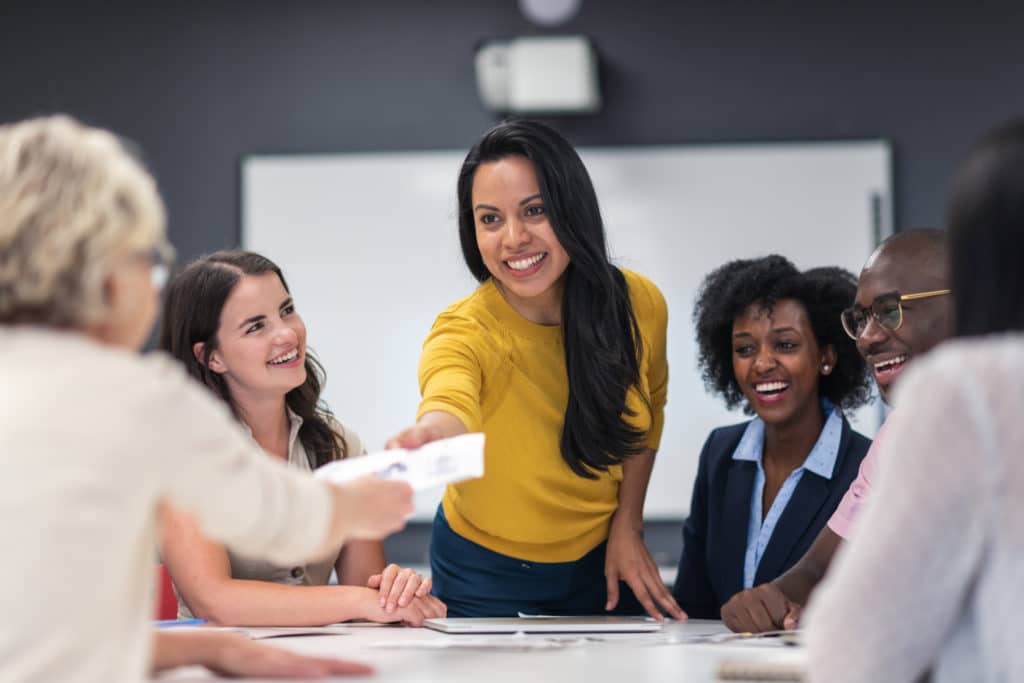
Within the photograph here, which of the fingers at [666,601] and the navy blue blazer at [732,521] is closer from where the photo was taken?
the fingers at [666,601]

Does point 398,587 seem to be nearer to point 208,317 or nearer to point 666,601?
point 666,601

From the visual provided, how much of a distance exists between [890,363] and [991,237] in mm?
1266

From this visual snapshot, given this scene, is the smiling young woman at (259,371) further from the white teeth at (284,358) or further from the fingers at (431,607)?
the fingers at (431,607)

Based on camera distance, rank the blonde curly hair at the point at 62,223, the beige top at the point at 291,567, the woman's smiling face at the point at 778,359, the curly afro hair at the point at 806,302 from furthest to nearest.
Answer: the curly afro hair at the point at 806,302 < the woman's smiling face at the point at 778,359 < the beige top at the point at 291,567 < the blonde curly hair at the point at 62,223

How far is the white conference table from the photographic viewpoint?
4.67 feet

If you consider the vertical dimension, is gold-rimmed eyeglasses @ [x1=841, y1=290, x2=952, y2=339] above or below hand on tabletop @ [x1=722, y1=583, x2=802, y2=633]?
above

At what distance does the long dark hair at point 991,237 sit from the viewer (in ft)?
3.36

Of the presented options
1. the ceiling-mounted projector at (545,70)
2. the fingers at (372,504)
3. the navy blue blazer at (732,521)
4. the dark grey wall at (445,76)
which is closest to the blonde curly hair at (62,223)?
the fingers at (372,504)

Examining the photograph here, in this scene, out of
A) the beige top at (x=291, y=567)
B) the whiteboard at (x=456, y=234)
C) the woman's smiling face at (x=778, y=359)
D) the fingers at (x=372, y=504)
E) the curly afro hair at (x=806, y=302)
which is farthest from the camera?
the whiteboard at (x=456, y=234)

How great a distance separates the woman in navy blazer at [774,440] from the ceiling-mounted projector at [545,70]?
207cm

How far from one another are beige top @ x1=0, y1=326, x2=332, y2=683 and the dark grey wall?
407cm

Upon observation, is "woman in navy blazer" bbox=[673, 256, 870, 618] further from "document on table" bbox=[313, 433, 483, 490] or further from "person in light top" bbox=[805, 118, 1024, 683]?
"person in light top" bbox=[805, 118, 1024, 683]

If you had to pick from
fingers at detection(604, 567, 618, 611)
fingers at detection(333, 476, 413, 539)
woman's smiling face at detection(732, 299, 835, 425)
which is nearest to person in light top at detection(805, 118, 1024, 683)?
fingers at detection(333, 476, 413, 539)

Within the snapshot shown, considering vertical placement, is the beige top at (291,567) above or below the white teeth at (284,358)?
below
